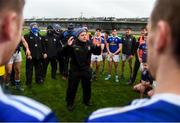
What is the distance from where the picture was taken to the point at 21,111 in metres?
1.34

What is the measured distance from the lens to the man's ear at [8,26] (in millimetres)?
1395

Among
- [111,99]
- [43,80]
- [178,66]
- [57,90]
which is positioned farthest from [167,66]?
[43,80]

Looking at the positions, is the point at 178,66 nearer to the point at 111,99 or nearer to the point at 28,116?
the point at 28,116

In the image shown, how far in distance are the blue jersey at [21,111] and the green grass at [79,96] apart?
816 centimetres

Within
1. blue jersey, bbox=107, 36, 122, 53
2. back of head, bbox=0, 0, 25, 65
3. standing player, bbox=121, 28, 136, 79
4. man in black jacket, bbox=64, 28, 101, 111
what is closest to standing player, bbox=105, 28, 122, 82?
blue jersey, bbox=107, 36, 122, 53

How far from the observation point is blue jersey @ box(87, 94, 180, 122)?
130 centimetres

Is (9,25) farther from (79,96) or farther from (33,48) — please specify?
(33,48)

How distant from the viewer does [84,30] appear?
1057 centimetres

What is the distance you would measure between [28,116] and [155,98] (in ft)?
1.29

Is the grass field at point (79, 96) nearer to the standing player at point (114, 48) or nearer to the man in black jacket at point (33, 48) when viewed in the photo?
the man in black jacket at point (33, 48)

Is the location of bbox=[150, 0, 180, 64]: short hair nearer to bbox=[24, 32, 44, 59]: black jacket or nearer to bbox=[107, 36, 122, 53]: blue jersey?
bbox=[24, 32, 44, 59]: black jacket

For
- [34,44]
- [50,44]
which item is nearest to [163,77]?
[34,44]

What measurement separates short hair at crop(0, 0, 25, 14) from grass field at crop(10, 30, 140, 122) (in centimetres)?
813

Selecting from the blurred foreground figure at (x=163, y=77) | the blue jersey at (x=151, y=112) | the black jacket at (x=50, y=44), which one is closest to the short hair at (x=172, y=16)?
the blurred foreground figure at (x=163, y=77)
